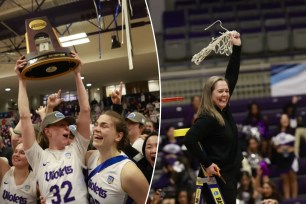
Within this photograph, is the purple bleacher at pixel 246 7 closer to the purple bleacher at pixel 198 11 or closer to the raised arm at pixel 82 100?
the purple bleacher at pixel 198 11

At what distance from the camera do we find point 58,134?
0.58 m

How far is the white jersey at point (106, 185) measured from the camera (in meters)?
0.54

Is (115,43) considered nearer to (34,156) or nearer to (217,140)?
(34,156)

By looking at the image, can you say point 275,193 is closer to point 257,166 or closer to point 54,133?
point 257,166

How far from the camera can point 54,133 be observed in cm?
57

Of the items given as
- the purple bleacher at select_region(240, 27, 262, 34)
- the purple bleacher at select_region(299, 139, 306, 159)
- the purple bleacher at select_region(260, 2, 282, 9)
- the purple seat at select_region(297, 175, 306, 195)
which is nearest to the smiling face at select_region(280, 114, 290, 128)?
the purple bleacher at select_region(299, 139, 306, 159)

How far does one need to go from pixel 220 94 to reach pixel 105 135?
93 cm

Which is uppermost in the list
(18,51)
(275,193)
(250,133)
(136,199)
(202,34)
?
(202,34)

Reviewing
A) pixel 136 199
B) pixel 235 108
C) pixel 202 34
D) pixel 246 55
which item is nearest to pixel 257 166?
pixel 235 108

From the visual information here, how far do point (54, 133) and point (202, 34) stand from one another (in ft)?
12.2

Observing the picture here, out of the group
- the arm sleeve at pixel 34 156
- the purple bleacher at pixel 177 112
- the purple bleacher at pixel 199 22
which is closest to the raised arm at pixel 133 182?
the arm sleeve at pixel 34 156

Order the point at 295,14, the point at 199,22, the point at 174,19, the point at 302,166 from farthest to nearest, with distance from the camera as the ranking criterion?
1. the point at 295,14
2. the point at 199,22
3. the point at 174,19
4. the point at 302,166

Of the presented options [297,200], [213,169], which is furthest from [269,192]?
[213,169]

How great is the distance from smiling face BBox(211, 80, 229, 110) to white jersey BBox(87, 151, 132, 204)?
3.08 feet
